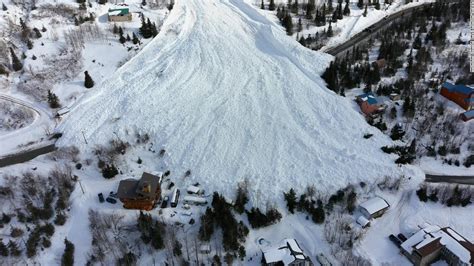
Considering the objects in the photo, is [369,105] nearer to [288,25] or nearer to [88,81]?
[288,25]

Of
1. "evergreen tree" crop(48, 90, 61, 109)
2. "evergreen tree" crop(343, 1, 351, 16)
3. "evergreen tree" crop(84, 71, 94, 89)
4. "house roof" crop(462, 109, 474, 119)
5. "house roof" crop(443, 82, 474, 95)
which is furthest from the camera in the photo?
"evergreen tree" crop(343, 1, 351, 16)

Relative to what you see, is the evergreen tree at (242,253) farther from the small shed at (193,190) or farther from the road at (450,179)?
the road at (450,179)

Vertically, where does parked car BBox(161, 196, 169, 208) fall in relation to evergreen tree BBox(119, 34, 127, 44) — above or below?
below

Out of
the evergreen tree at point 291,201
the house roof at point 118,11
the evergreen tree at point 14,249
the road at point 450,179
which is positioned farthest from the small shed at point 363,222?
the house roof at point 118,11

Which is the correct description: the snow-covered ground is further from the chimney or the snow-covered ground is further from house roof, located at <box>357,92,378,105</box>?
house roof, located at <box>357,92,378,105</box>

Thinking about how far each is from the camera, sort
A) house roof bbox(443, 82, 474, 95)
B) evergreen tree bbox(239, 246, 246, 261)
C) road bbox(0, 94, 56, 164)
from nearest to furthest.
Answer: evergreen tree bbox(239, 246, 246, 261) → road bbox(0, 94, 56, 164) → house roof bbox(443, 82, 474, 95)

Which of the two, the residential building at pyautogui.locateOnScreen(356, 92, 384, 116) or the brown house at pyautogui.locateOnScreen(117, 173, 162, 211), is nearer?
the brown house at pyautogui.locateOnScreen(117, 173, 162, 211)

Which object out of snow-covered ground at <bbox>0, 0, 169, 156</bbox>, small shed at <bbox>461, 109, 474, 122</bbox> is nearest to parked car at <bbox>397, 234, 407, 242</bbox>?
small shed at <bbox>461, 109, 474, 122</bbox>

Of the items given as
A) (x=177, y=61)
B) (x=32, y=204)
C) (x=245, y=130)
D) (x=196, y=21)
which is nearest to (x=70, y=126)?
(x=32, y=204)

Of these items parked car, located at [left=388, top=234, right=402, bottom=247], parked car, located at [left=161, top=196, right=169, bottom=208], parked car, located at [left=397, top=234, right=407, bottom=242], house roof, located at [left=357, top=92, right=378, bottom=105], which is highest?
house roof, located at [left=357, top=92, right=378, bottom=105]
